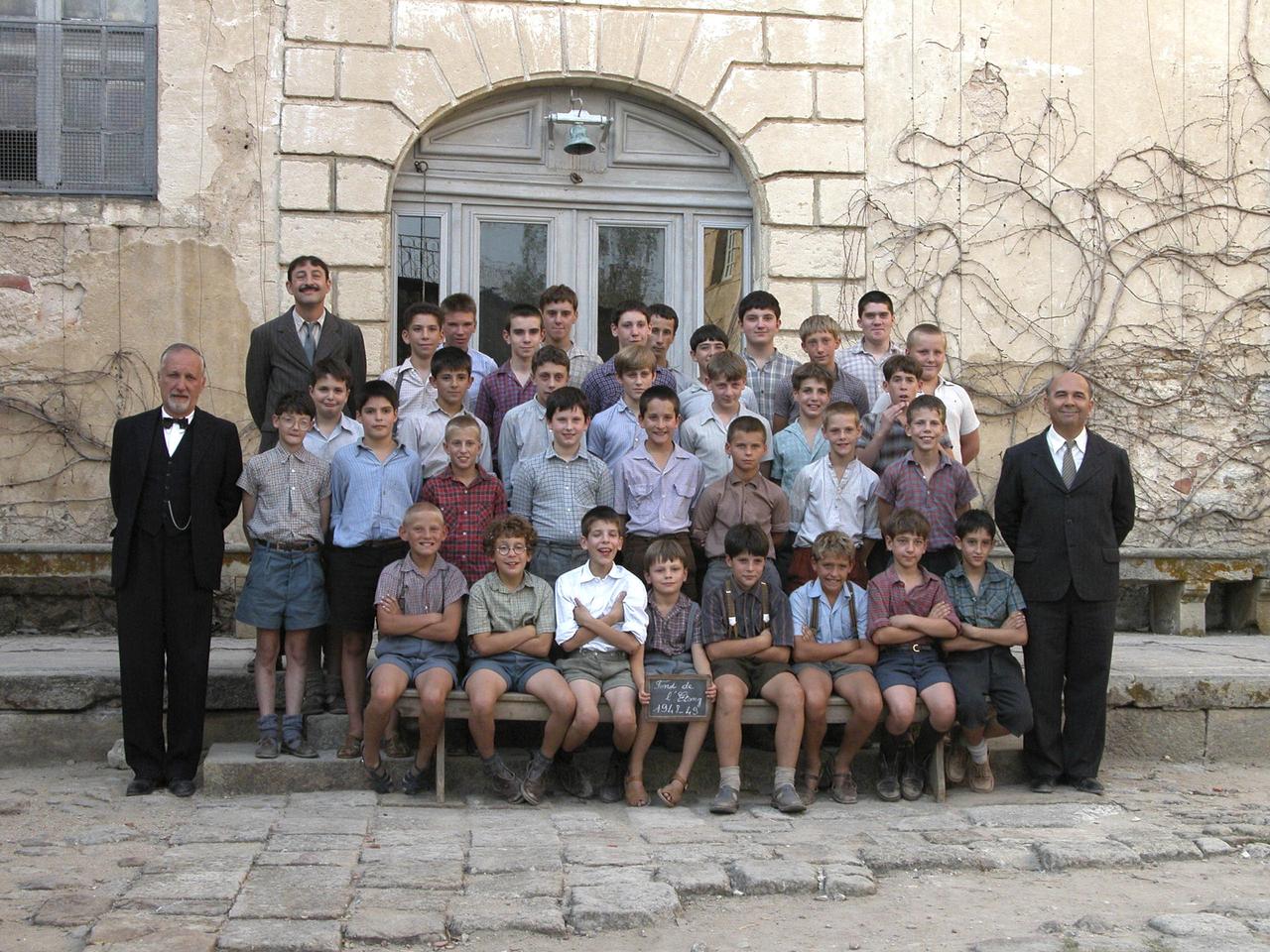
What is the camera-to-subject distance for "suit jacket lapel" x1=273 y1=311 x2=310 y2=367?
21.1 ft

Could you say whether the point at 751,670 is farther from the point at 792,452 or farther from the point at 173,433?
the point at 173,433

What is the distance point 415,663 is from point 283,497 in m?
0.89

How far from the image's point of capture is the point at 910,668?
5.93 m

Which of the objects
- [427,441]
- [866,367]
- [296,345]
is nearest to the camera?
[427,441]

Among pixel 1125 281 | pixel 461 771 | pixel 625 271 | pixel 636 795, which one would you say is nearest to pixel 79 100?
pixel 625 271

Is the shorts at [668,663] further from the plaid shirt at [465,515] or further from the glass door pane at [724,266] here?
the glass door pane at [724,266]

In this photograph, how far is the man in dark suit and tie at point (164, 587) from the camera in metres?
5.79

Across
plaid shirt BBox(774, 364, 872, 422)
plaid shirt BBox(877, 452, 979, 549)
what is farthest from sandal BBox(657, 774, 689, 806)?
plaid shirt BBox(774, 364, 872, 422)

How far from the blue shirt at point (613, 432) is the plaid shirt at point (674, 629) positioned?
853mm

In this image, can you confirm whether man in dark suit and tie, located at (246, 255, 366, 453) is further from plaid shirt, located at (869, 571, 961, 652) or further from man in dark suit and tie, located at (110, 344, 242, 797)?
plaid shirt, located at (869, 571, 961, 652)

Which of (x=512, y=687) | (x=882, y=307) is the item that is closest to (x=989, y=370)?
(x=882, y=307)

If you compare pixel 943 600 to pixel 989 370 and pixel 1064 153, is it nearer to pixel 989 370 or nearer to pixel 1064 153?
pixel 989 370

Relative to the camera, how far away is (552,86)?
8695 millimetres

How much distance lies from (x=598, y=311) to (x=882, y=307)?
234cm
